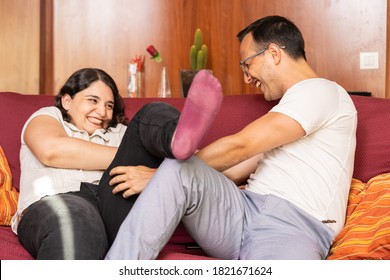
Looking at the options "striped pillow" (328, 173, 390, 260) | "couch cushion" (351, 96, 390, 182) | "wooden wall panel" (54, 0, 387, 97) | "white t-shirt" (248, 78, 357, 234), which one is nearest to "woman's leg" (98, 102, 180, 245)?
"white t-shirt" (248, 78, 357, 234)

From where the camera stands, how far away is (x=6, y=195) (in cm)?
204

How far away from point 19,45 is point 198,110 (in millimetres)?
2507

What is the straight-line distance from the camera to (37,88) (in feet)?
12.0

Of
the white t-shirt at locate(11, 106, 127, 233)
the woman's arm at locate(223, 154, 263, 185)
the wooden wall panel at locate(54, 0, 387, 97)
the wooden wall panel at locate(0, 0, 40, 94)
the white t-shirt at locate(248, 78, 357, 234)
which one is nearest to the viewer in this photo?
the white t-shirt at locate(248, 78, 357, 234)

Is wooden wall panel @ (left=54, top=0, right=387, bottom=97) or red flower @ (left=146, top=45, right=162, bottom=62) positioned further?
wooden wall panel @ (left=54, top=0, right=387, bottom=97)

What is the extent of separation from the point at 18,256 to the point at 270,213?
714 mm

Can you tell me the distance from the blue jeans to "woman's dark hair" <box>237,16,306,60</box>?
0.50m

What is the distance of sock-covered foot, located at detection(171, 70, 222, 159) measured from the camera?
1.39 metres

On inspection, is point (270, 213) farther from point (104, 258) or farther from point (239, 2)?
point (239, 2)

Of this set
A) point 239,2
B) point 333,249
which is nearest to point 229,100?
point 333,249

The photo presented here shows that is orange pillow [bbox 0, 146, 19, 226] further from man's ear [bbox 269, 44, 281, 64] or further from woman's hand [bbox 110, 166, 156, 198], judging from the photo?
man's ear [bbox 269, 44, 281, 64]

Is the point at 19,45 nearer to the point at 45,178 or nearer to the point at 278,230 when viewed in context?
the point at 45,178

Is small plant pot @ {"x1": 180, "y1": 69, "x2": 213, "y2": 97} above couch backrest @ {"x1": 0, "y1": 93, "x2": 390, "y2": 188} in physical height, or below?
above
